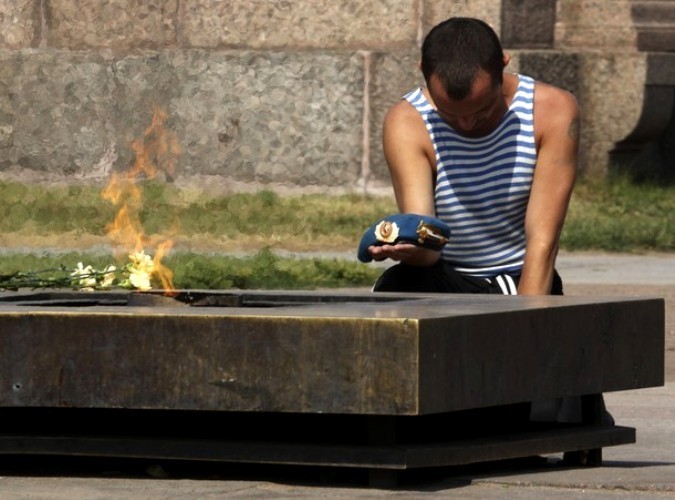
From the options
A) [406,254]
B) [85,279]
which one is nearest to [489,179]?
[406,254]

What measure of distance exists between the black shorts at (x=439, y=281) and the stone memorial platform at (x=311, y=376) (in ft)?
1.69

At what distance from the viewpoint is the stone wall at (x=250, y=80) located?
532 inches

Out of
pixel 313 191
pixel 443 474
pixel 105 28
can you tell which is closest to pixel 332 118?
pixel 313 191

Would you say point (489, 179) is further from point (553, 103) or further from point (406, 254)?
point (406, 254)

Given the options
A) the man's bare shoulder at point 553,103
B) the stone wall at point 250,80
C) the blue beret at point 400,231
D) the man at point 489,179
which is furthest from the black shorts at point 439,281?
the stone wall at point 250,80

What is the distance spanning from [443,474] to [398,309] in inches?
16.5

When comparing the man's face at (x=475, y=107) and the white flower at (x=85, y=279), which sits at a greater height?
the man's face at (x=475, y=107)

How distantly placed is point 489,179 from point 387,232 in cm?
52

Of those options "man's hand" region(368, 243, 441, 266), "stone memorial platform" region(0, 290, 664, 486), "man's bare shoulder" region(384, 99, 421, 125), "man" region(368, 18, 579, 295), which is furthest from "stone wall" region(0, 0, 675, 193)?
"stone memorial platform" region(0, 290, 664, 486)

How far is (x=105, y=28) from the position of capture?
1408 centimetres

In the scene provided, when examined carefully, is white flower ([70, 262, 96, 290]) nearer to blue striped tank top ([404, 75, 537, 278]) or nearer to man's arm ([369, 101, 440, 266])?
man's arm ([369, 101, 440, 266])

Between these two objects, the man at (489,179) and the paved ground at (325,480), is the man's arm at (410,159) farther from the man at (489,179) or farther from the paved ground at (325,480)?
the paved ground at (325,480)

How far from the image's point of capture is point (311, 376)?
443cm

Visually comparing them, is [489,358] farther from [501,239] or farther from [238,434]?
[501,239]
